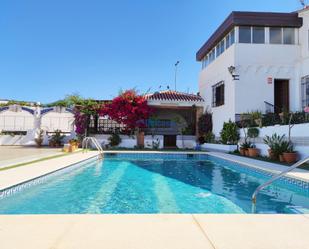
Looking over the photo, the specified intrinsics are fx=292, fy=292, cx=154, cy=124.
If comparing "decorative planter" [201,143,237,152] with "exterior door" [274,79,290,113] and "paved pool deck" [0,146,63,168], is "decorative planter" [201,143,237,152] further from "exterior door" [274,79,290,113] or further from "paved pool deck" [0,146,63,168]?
"paved pool deck" [0,146,63,168]

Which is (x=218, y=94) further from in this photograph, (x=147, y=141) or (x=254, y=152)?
(x=254, y=152)

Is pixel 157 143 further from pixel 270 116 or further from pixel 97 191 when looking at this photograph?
pixel 97 191

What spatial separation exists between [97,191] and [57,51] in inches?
764

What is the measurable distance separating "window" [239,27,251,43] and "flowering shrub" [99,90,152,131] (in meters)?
7.64

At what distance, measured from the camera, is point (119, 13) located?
1791 centimetres

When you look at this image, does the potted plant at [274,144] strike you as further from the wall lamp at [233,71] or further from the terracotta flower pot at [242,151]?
the wall lamp at [233,71]

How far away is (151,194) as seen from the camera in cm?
696

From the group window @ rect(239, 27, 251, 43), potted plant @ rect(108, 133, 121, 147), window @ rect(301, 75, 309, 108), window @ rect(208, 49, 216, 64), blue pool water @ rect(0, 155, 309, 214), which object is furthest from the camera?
window @ rect(208, 49, 216, 64)

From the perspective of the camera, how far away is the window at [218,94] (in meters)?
19.2
